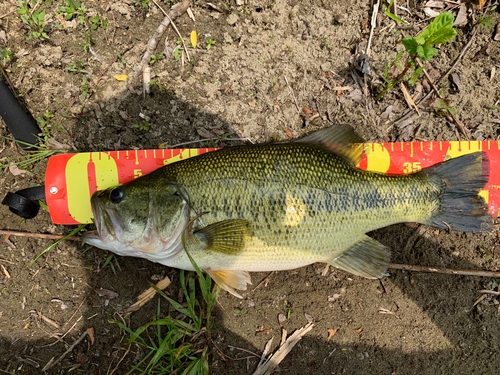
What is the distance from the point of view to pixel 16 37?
3.09m

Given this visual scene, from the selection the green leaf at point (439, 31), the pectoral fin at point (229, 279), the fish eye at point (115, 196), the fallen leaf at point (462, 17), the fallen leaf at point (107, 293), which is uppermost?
the fallen leaf at point (462, 17)

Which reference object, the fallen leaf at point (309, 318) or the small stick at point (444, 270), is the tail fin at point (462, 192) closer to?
the small stick at point (444, 270)

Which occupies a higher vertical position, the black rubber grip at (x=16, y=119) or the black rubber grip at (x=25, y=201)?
the black rubber grip at (x=16, y=119)

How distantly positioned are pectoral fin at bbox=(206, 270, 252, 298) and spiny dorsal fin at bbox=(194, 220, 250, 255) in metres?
0.35

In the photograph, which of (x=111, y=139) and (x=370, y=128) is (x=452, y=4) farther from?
(x=111, y=139)

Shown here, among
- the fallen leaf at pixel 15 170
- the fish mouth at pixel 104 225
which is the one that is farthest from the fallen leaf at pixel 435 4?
the fallen leaf at pixel 15 170

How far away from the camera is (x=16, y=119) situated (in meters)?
2.94

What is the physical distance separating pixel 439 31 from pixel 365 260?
7.31 ft

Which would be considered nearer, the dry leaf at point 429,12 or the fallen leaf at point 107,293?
the fallen leaf at point 107,293

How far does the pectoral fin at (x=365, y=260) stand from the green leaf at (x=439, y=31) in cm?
196

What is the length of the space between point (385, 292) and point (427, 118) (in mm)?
1933

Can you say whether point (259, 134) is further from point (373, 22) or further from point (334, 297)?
point (334, 297)

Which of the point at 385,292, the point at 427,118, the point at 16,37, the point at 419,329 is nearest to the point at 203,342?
the point at 385,292

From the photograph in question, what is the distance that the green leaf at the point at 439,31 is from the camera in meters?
2.67
